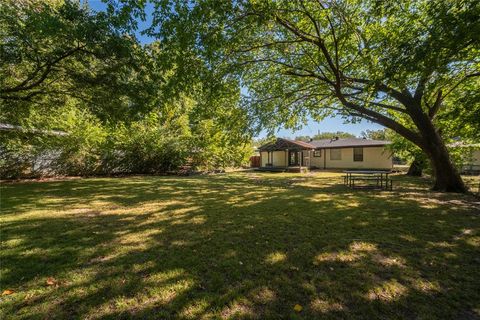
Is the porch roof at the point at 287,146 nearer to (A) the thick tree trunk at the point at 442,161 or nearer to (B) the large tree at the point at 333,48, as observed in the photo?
(B) the large tree at the point at 333,48

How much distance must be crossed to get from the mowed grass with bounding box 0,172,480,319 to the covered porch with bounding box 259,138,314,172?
1769 centimetres

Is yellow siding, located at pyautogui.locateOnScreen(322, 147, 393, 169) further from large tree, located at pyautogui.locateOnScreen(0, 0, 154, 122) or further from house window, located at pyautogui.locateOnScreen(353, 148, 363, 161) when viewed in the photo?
large tree, located at pyautogui.locateOnScreen(0, 0, 154, 122)

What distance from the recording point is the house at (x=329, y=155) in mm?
23000

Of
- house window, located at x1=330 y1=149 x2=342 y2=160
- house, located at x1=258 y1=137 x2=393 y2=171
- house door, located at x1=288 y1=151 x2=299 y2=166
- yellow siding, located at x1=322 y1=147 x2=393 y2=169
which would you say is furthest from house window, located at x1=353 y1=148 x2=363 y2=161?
house door, located at x1=288 y1=151 x2=299 y2=166

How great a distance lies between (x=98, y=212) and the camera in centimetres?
622

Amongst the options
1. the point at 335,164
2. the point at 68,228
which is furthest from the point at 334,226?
the point at 335,164

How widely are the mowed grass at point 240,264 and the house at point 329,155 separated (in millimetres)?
17460

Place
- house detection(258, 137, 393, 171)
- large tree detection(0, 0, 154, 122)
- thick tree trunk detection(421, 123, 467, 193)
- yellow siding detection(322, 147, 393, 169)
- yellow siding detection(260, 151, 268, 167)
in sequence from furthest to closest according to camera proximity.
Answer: yellow siding detection(260, 151, 268, 167) < house detection(258, 137, 393, 171) < yellow siding detection(322, 147, 393, 169) < thick tree trunk detection(421, 123, 467, 193) < large tree detection(0, 0, 154, 122)

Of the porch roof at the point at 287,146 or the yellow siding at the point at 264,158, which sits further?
the yellow siding at the point at 264,158

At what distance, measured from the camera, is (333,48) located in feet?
28.0

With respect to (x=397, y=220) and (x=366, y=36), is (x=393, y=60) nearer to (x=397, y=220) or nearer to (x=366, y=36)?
(x=397, y=220)

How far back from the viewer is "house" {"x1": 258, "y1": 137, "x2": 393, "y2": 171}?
23.0 metres

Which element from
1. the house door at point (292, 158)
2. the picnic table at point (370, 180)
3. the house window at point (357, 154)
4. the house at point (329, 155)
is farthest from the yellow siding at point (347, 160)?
the picnic table at point (370, 180)

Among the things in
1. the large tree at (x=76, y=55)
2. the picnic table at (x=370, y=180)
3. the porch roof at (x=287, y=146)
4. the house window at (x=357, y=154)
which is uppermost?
the large tree at (x=76, y=55)
